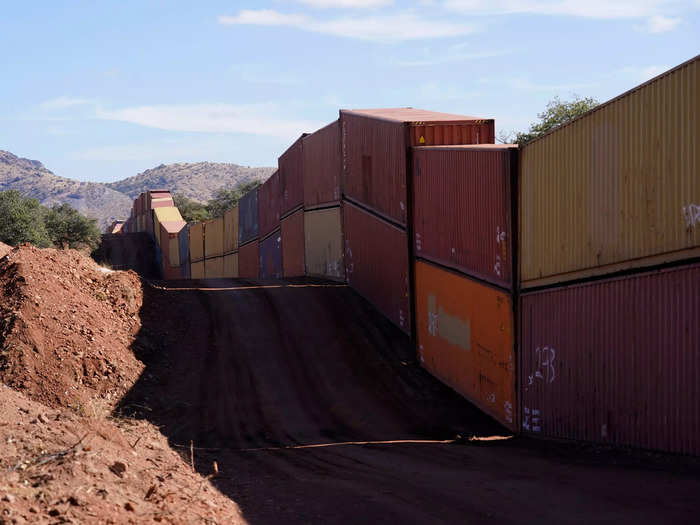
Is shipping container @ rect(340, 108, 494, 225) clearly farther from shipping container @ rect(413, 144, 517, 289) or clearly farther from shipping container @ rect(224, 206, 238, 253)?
shipping container @ rect(224, 206, 238, 253)

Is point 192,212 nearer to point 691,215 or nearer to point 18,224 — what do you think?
point 18,224

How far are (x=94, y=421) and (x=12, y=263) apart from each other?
909 cm

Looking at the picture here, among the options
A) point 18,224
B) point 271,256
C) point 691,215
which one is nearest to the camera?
point 691,215

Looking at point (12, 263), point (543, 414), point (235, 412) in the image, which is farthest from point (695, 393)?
point (12, 263)

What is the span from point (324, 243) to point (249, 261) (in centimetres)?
1560

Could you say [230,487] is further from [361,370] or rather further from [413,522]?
[361,370]

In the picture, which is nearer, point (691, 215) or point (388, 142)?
point (691, 215)

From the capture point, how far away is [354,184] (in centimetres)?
2469

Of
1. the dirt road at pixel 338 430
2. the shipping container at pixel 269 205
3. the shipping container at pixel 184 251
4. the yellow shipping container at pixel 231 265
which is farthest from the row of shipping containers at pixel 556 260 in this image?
the shipping container at pixel 184 251

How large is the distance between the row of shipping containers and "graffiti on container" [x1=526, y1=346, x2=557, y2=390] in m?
0.04

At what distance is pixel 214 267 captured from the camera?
52.2 meters

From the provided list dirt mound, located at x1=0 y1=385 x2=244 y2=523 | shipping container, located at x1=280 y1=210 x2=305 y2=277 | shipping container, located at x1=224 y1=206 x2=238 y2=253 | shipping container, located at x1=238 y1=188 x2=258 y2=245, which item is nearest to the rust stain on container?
dirt mound, located at x1=0 y1=385 x2=244 y2=523

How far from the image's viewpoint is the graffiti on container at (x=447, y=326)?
A: 17000mm

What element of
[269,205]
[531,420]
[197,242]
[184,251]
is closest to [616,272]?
[531,420]
